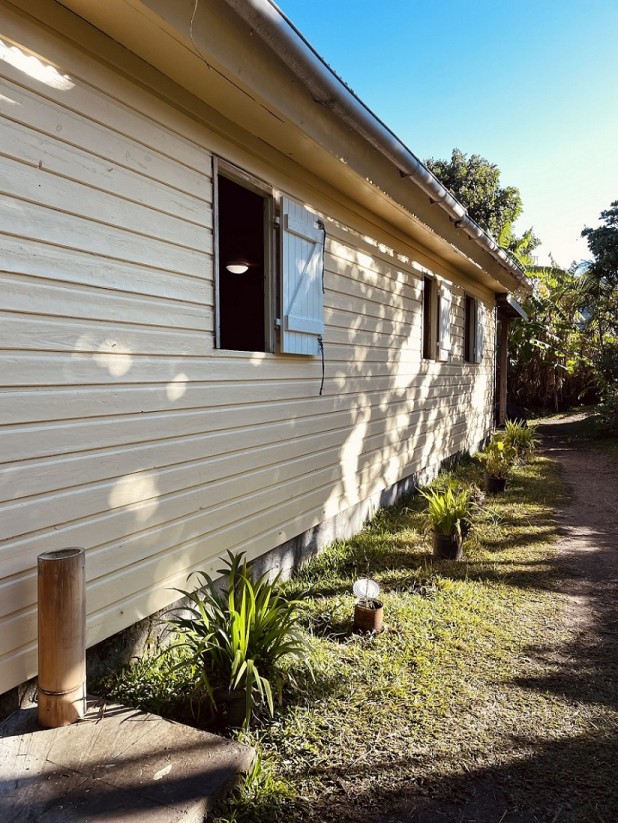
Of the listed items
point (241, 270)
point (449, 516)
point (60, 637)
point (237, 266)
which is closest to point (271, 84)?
point (60, 637)

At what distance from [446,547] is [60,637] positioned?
353cm

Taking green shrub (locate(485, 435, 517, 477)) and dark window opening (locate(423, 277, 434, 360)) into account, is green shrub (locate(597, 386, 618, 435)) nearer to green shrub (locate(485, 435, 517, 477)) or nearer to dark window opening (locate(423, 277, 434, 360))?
green shrub (locate(485, 435, 517, 477))

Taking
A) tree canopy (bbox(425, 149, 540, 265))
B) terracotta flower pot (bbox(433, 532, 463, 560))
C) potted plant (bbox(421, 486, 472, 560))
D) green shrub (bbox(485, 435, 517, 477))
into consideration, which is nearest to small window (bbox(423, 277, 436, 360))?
green shrub (bbox(485, 435, 517, 477))

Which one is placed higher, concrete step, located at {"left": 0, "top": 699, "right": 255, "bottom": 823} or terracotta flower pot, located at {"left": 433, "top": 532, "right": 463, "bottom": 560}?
concrete step, located at {"left": 0, "top": 699, "right": 255, "bottom": 823}

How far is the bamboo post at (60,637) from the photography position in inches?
80.4

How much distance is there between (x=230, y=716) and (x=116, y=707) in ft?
1.61

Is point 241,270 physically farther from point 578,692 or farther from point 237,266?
point 578,692

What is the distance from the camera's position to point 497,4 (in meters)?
9.22

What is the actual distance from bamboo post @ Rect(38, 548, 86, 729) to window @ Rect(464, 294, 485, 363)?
8788 millimetres

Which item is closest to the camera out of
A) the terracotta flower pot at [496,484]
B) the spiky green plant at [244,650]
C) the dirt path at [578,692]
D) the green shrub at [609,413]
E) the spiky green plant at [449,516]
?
the dirt path at [578,692]

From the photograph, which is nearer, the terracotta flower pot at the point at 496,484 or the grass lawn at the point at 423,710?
the grass lawn at the point at 423,710

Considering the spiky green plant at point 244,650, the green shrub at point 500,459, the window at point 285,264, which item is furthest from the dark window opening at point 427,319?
the spiky green plant at point 244,650

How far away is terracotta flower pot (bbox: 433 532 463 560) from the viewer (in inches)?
188

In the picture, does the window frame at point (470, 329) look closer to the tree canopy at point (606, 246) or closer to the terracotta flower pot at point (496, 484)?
the terracotta flower pot at point (496, 484)
